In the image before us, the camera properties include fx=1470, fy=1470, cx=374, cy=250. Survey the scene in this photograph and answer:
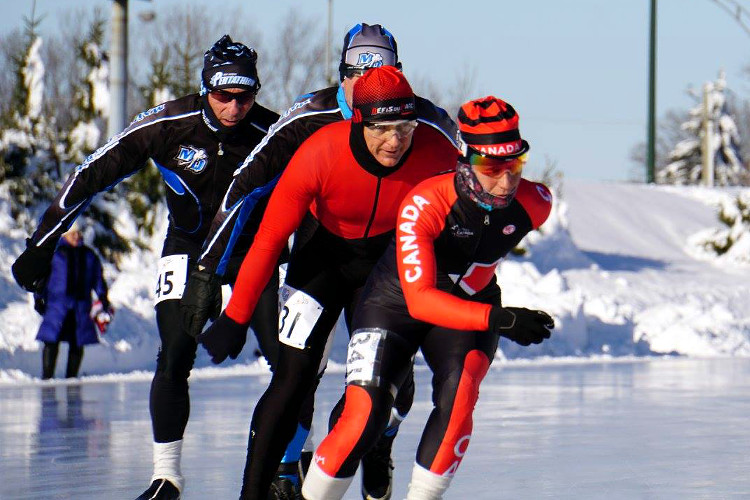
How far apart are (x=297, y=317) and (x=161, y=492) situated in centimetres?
108

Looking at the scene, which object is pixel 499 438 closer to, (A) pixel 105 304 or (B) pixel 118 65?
(A) pixel 105 304

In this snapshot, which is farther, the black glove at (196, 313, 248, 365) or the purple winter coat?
the purple winter coat

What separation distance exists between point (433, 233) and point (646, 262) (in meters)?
25.5

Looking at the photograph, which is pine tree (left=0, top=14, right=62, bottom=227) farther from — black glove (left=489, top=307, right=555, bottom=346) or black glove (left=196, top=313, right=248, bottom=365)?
black glove (left=489, top=307, right=555, bottom=346)

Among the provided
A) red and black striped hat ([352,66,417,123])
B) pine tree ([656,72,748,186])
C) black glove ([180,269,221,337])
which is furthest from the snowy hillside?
pine tree ([656,72,748,186])

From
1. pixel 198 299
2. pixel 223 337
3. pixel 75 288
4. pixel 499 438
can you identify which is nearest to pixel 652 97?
pixel 75 288

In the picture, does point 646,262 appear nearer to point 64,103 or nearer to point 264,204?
point 64,103

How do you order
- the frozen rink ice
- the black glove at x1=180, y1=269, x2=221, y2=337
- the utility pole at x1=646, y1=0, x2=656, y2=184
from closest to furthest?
the black glove at x1=180, y1=269, x2=221, y2=337 < the frozen rink ice < the utility pole at x1=646, y1=0, x2=656, y2=184

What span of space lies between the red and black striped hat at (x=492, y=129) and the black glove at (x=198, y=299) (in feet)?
4.20

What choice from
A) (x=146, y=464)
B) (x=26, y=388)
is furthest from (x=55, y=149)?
(x=146, y=464)

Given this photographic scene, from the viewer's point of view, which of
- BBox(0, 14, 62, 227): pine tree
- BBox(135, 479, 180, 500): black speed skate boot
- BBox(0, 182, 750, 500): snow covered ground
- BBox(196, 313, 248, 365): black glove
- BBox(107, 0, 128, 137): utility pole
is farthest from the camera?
BBox(0, 14, 62, 227): pine tree

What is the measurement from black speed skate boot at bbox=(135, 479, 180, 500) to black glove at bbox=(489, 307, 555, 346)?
1976 mm

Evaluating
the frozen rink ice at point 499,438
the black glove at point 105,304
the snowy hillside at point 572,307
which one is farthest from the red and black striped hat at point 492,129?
the snowy hillside at point 572,307

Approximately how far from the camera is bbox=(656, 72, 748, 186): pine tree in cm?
5494
